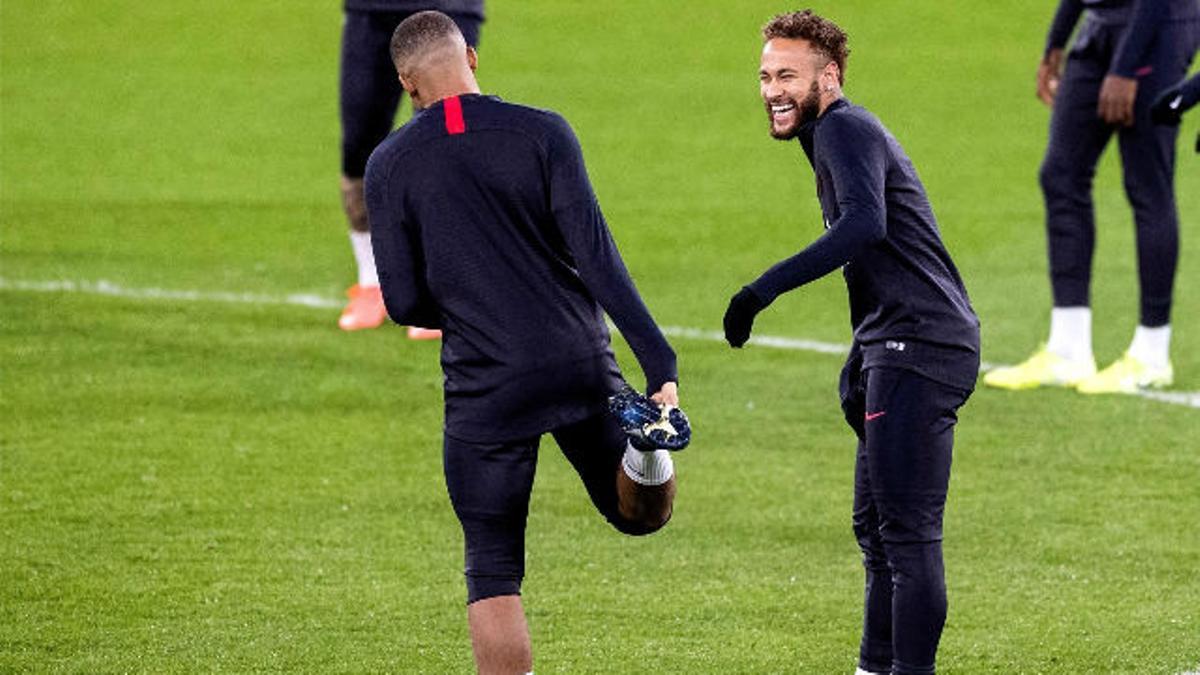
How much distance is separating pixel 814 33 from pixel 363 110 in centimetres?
606

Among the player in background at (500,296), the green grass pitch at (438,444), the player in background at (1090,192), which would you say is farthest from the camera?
the player in background at (1090,192)

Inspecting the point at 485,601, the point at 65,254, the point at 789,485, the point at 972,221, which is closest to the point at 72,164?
the point at 65,254

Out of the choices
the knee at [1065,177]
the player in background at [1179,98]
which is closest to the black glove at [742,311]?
the player in background at [1179,98]

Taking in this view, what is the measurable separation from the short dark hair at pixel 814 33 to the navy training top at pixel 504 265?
2.14 ft

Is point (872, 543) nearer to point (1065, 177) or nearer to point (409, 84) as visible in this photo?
point (409, 84)

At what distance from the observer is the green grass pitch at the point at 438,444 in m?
7.46

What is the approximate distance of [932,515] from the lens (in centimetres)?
616

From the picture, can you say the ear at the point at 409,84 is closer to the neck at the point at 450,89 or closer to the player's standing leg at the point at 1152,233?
the neck at the point at 450,89

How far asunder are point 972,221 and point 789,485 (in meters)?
6.98

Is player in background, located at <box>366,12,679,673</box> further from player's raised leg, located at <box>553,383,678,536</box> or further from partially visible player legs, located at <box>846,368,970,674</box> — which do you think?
partially visible player legs, located at <box>846,368,970,674</box>

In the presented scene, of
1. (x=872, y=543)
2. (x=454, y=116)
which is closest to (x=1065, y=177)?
(x=872, y=543)

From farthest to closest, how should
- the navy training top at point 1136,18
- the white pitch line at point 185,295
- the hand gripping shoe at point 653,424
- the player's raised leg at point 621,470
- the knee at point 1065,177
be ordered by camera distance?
the white pitch line at point 185,295
the knee at point 1065,177
the navy training top at point 1136,18
the player's raised leg at point 621,470
the hand gripping shoe at point 653,424

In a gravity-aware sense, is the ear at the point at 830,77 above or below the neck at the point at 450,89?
above

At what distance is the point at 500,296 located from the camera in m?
5.96
